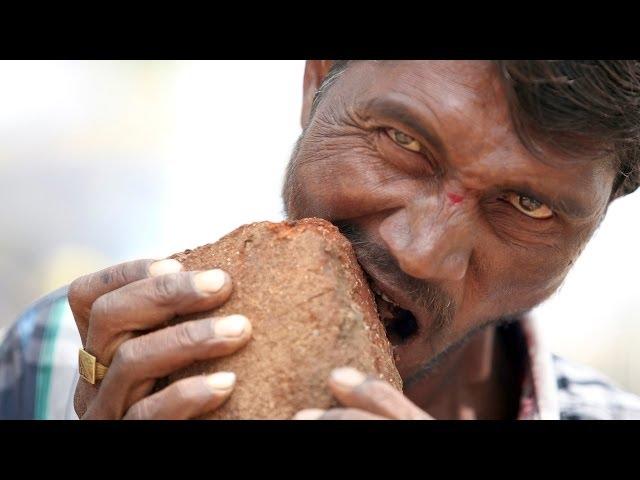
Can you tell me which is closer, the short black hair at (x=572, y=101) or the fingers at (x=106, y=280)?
the fingers at (x=106, y=280)

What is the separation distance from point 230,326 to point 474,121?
0.94m

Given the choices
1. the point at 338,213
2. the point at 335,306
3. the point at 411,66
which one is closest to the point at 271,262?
the point at 335,306

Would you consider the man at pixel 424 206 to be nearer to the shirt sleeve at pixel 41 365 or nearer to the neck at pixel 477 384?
the neck at pixel 477 384

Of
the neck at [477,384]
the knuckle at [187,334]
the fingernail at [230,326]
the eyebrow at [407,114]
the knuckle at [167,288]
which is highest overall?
the eyebrow at [407,114]

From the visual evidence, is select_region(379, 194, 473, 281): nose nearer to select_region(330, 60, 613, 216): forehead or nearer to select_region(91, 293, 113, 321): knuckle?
select_region(330, 60, 613, 216): forehead

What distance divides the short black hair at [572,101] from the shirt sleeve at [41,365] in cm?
270

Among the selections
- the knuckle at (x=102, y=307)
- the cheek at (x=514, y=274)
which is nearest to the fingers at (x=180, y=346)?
the knuckle at (x=102, y=307)

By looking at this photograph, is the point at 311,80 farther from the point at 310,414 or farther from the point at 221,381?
the point at 310,414

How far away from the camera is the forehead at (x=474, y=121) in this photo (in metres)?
2.19

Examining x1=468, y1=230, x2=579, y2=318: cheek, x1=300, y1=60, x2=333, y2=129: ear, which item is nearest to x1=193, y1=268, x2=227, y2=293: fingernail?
x1=468, y1=230, x2=579, y2=318: cheek

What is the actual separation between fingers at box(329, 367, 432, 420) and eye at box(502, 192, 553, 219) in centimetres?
96

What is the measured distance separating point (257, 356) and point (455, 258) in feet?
2.48

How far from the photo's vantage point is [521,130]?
2.19 metres

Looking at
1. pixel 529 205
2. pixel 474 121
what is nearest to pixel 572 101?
pixel 474 121
